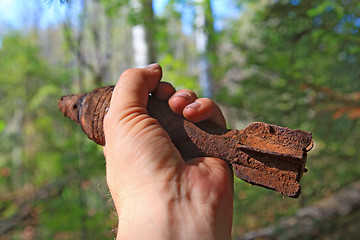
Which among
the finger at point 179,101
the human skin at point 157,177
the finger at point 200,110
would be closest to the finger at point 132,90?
the human skin at point 157,177

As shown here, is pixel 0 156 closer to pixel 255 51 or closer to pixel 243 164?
pixel 255 51

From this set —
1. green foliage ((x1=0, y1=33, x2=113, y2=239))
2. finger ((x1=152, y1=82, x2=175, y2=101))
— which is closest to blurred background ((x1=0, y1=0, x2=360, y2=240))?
green foliage ((x1=0, y1=33, x2=113, y2=239))

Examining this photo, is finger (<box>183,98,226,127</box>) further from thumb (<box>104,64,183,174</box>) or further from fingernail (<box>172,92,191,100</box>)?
thumb (<box>104,64,183,174</box>)

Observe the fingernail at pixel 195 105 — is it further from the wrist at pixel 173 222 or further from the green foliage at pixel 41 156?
the green foliage at pixel 41 156

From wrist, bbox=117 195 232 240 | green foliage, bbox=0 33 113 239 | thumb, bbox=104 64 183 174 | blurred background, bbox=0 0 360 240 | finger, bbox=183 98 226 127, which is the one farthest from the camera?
green foliage, bbox=0 33 113 239

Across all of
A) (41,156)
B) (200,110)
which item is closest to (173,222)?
(200,110)

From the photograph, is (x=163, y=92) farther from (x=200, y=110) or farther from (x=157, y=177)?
(x=157, y=177)
